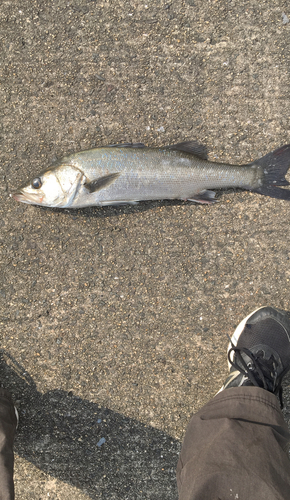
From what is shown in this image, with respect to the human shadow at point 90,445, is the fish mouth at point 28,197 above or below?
above

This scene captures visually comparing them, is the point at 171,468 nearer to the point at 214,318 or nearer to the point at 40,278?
the point at 214,318

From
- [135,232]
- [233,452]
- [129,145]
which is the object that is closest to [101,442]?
[233,452]

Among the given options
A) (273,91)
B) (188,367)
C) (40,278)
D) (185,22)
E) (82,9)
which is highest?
(82,9)

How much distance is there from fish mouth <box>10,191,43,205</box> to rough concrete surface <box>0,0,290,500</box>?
235 mm

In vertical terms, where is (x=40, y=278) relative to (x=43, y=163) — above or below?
below

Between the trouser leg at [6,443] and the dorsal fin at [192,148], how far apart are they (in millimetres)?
3220

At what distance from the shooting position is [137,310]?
3.37m

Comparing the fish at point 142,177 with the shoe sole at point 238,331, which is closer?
the fish at point 142,177

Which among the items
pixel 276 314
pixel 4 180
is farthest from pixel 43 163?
pixel 276 314

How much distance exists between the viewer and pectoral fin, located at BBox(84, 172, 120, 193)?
10.00 ft

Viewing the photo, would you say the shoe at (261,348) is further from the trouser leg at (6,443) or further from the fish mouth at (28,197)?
the fish mouth at (28,197)

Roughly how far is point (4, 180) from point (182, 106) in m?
2.20

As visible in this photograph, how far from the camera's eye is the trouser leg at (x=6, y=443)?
2.60m

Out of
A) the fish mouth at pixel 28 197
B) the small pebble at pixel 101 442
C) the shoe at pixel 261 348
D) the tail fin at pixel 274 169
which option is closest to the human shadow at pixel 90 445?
the small pebble at pixel 101 442
